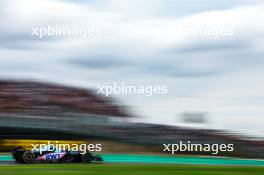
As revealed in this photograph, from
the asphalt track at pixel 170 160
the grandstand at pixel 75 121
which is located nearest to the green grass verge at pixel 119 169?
the asphalt track at pixel 170 160

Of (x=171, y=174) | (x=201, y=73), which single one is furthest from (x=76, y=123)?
(x=201, y=73)

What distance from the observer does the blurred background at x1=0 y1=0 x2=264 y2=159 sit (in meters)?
6.47

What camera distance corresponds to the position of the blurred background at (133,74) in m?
6.47

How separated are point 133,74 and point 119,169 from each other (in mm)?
1284

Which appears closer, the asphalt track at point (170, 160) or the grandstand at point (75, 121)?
the grandstand at point (75, 121)

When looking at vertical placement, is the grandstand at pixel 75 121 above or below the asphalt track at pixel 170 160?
above

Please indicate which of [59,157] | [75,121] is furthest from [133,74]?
[59,157]

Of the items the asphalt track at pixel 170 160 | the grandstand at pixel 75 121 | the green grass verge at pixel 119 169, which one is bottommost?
the green grass verge at pixel 119 169

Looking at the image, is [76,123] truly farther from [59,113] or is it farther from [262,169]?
[262,169]

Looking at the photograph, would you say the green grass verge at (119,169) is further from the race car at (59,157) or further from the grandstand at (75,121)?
the grandstand at (75,121)

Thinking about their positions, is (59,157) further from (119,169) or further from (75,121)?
(119,169)

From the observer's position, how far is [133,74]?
6.63 m

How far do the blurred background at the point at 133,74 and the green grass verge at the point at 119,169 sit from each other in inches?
8.3

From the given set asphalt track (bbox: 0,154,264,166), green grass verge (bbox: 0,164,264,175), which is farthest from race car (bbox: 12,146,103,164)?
asphalt track (bbox: 0,154,264,166)
